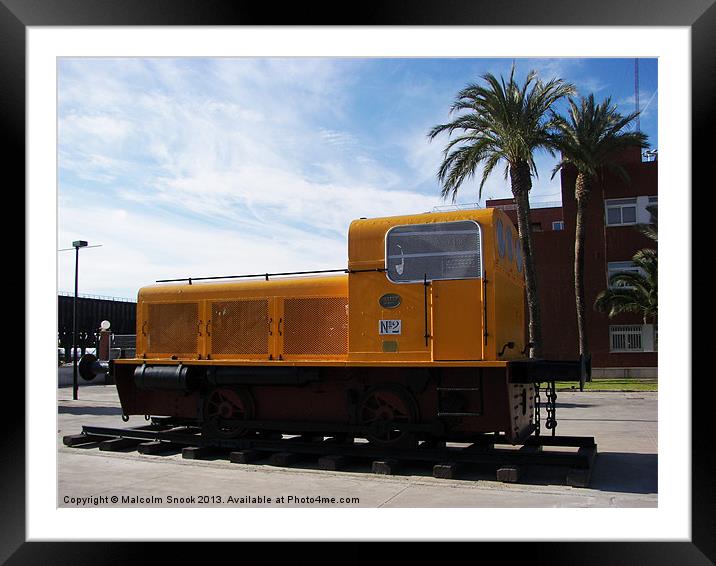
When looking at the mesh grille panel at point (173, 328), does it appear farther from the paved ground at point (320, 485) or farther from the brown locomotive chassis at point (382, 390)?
the paved ground at point (320, 485)

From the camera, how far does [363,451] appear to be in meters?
8.84

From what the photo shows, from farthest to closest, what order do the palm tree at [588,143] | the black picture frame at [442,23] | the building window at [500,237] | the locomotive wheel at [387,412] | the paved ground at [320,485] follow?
the palm tree at [588,143], the locomotive wheel at [387,412], the building window at [500,237], the paved ground at [320,485], the black picture frame at [442,23]

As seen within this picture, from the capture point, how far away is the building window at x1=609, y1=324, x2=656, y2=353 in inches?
1110

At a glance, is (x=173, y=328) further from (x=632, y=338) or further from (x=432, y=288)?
(x=632, y=338)

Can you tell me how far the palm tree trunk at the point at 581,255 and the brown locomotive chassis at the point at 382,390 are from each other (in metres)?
18.0

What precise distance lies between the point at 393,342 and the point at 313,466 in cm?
213

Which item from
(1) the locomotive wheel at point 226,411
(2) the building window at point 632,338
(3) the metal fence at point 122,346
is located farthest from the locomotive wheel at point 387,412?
(2) the building window at point 632,338

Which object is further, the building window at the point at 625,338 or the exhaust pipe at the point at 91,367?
the building window at the point at 625,338

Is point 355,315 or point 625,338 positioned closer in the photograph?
point 355,315

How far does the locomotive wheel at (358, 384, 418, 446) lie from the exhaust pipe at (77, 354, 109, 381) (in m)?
4.68

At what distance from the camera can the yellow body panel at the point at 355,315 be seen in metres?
8.09

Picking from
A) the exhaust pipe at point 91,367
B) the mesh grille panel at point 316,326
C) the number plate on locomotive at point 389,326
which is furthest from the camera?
the exhaust pipe at point 91,367

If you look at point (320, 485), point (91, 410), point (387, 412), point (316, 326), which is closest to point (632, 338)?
point (91, 410)

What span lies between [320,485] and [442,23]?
210 inches
